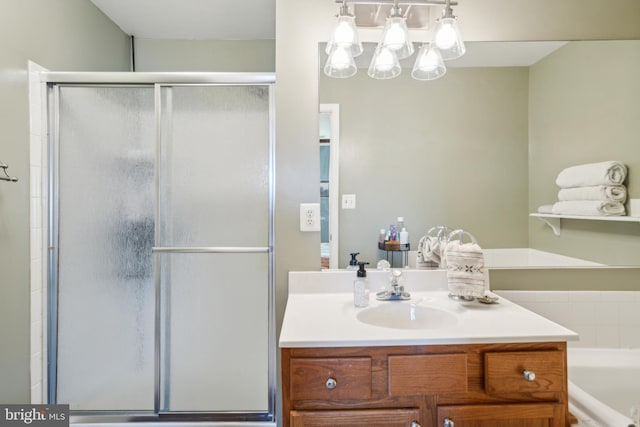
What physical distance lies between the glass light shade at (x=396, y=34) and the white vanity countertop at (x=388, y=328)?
37.4 inches

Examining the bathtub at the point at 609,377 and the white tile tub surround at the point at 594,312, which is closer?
the bathtub at the point at 609,377

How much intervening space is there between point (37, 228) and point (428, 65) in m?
1.90

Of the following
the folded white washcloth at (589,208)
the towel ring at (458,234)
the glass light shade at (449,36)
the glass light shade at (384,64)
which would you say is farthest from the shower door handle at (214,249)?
the folded white washcloth at (589,208)

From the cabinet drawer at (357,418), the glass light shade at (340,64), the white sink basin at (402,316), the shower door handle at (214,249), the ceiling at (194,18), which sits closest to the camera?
the cabinet drawer at (357,418)

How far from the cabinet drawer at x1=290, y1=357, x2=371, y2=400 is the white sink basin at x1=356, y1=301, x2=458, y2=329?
0.29 meters

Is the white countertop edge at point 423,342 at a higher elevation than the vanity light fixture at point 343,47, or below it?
below

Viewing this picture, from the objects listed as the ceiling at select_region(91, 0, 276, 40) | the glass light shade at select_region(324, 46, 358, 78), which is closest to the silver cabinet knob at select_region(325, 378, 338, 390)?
the glass light shade at select_region(324, 46, 358, 78)

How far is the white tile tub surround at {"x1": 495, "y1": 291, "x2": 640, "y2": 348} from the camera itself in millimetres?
1429

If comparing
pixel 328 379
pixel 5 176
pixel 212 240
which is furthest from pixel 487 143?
pixel 5 176

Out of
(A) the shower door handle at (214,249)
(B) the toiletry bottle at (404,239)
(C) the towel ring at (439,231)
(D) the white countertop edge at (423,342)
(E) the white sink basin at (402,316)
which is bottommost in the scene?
(E) the white sink basin at (402,316)

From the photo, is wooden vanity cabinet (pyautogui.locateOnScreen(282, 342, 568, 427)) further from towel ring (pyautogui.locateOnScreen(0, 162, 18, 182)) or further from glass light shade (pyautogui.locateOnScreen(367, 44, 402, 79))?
towel ring (pyautogui.locateOnScreen(0, 162, 18, 182))

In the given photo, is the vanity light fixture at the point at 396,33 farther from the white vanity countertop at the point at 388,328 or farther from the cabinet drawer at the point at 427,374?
the cabinet drawer at the point at 427,374

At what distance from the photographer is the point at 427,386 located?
3.00ft

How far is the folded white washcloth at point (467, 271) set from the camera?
1.22 meters
